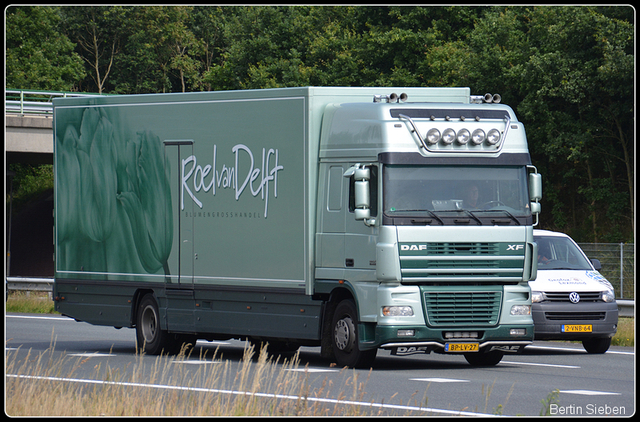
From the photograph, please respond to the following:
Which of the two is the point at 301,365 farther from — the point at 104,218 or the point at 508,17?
the point at 508,17

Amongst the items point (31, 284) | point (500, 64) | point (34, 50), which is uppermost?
point (34, 50)

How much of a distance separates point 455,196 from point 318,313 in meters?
2.28

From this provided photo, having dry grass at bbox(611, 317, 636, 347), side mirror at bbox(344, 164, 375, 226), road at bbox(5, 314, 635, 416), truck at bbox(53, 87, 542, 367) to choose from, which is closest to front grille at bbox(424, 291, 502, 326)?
truck at bbox(53, 87, 542, 367)

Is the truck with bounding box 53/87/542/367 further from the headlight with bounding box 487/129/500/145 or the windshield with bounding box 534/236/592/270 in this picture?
the windshield with bounding box 534/236/592/270

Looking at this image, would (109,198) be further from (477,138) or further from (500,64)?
(500,64)

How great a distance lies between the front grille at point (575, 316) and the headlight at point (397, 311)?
372cm

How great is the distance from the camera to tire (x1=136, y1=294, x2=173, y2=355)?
16.8m

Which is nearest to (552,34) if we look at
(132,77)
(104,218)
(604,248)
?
(604,248)

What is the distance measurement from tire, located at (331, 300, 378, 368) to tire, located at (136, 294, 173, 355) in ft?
10.2

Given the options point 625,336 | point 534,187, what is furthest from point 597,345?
point 534,187

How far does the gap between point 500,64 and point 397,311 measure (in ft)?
85.0

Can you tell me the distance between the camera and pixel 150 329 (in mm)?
16984

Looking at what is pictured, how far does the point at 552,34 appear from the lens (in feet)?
119

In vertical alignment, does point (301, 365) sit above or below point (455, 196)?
below
